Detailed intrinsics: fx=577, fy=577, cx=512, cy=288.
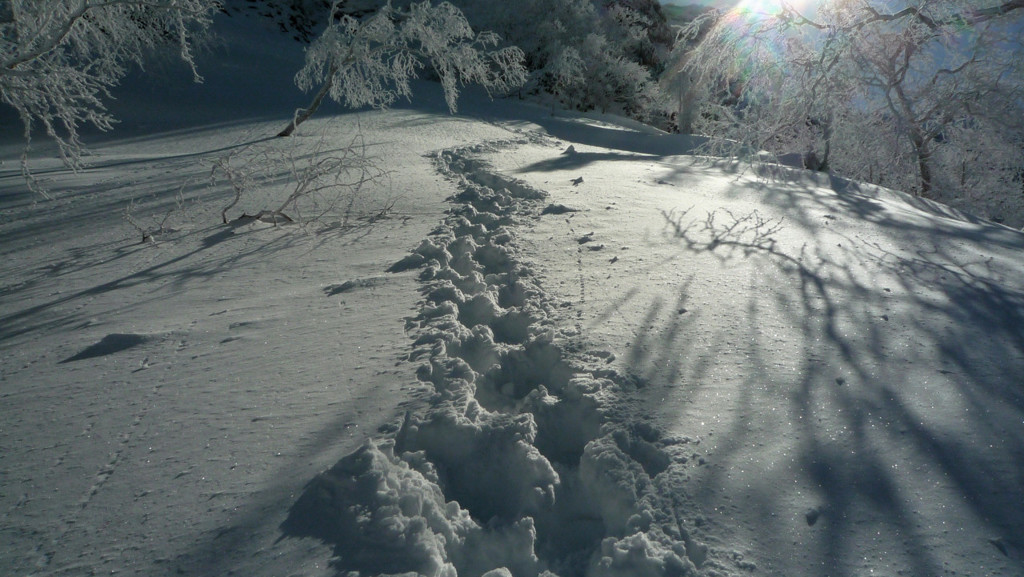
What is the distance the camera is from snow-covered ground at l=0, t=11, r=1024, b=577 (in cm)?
151

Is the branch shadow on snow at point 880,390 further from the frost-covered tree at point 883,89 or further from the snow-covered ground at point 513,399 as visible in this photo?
the frost-covered tree at point 883,89

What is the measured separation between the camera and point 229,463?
1.78 meters

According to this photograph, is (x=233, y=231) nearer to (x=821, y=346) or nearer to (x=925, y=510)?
(x=821, y=346)

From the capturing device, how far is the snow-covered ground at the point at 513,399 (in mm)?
1510

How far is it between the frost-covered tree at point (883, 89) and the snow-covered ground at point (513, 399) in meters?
2.77

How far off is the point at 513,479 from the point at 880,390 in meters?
1.38

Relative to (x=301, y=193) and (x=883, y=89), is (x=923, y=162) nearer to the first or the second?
(x=883, y=89)

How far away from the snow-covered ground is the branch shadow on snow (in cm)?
1

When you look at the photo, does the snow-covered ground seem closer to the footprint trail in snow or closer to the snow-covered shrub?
the footprint trail in snow

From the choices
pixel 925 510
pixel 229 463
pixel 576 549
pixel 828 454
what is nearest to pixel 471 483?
pixel 576 549

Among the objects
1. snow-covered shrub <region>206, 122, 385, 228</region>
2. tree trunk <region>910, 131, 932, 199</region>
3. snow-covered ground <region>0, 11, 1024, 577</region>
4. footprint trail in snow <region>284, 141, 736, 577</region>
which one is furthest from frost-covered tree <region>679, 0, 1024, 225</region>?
footprint trail in snow <region>284, 141, 736, 577</region>

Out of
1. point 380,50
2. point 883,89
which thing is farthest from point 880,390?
point 380,50

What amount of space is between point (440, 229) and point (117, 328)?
2.19 meters

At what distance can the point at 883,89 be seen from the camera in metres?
8.63
